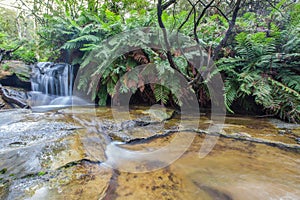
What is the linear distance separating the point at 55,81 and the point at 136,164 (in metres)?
4.28

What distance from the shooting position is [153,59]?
3100 mm

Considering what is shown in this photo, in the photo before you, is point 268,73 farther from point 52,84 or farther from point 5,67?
point 5,67

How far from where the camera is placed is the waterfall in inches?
175

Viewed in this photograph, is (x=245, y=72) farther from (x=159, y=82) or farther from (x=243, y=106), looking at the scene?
(x=159, y=82)

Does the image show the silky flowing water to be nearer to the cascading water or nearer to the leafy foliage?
the leafy foliage

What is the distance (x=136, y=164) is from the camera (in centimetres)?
129

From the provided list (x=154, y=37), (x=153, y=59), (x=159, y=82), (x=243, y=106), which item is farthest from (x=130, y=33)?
(x=243, y=106)

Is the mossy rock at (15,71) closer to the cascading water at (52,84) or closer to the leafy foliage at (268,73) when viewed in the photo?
the cascading water at (52,84)

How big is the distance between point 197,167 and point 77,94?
3597 mm

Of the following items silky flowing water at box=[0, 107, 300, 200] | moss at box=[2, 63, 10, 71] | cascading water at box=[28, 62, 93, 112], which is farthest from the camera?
moss at box=[2, 63, 10, 71]

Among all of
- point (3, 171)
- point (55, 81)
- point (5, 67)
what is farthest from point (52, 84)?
point (3, 171)

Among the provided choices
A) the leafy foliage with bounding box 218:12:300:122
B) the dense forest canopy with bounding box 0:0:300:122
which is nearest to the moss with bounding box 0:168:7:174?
the dense forest canopy with bounding box 0:0:300:122

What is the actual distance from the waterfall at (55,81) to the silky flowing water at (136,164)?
257cm

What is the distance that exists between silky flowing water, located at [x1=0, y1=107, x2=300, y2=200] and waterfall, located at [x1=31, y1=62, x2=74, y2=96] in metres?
2.57
